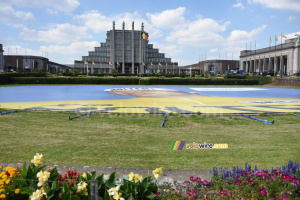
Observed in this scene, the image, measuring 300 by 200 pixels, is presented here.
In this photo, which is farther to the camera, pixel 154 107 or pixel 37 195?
pixel 154 107

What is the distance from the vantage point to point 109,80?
50.9m

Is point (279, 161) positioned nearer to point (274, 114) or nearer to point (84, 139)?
point (84, 139)

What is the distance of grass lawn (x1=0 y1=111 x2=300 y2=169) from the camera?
714cm

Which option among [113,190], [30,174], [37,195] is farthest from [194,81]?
[37,195]

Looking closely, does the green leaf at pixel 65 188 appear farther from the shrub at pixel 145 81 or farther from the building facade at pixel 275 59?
the building facade at pixel 275 59

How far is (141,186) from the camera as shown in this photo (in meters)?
3.87

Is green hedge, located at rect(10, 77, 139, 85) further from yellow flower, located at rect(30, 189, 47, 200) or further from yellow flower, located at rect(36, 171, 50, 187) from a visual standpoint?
yellow flower, located at rect(30, 189, 47, 200)

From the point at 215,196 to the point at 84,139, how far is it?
6.42m

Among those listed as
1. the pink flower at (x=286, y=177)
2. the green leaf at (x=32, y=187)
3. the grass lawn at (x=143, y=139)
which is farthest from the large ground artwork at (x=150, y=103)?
the green leaf at (x=32, y=187)

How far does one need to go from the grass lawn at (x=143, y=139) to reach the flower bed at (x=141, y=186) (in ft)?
7.39

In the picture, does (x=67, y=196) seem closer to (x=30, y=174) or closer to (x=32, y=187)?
(x=32, y=187)

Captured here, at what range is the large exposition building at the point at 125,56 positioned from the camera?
125 m

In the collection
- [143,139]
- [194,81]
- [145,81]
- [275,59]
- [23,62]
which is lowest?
[143,139]

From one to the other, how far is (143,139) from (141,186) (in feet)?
18.9
